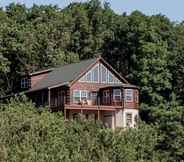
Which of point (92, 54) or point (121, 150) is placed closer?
point (121, 150)

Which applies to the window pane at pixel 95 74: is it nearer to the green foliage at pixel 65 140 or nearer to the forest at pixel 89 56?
the forest at pixel 89 56

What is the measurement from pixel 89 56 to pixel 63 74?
14877 mm

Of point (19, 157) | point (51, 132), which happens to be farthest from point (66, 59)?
point (19, 157)

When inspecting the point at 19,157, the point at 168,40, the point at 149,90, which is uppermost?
the point at 168,40

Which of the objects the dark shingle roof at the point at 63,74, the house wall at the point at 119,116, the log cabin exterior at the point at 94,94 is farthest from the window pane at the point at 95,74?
the house wall at the point at 119,116

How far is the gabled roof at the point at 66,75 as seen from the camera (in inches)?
2589

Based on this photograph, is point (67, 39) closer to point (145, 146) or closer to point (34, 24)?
point (34, 24)

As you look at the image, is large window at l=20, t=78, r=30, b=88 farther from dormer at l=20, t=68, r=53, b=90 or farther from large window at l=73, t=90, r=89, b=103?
large window at l=73, t=90, r=89, b=103

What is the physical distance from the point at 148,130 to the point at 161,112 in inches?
540

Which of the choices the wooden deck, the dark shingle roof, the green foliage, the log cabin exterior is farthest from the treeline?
the dark shingle roof

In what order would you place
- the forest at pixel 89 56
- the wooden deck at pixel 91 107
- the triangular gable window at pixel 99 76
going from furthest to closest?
the triangular gable window at pixel 99 76
the wooden deck at pixel 91 107
the forest at pixel 89 56

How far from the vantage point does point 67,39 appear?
80125mm

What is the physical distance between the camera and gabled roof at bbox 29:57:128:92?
65.8 m

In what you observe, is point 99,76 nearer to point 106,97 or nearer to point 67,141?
point 106,97
